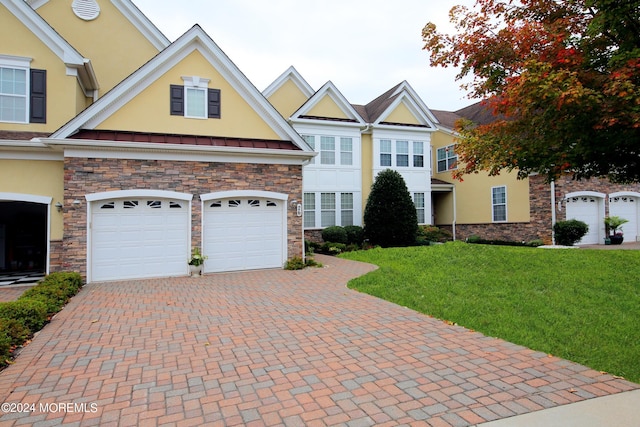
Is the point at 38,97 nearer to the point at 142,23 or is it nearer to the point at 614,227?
the point at 142,23

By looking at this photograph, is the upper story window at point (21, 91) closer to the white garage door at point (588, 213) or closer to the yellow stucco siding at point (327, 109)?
the yellow stucco siding at point (327, 109)

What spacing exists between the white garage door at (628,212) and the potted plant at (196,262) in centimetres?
2166

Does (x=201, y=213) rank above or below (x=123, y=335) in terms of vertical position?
above

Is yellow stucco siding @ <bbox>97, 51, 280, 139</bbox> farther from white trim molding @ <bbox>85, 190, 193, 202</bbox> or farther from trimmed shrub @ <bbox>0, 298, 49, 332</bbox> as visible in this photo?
trimmed shrub @ <bbox>0, 298, 49, 332</bbox>

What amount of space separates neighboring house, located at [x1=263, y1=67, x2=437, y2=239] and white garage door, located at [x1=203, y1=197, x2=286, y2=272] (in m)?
6.44

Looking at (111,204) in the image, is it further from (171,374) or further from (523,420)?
(523,420)

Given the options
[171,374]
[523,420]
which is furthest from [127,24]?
[523,420]

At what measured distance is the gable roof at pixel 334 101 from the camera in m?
19.5

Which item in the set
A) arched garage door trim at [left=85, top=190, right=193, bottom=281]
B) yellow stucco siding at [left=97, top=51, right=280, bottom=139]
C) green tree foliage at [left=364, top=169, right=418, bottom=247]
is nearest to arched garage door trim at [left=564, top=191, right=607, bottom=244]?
green tree foliage at [left=364, top=169, right=418, bottom=247]

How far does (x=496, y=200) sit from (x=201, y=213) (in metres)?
16.9

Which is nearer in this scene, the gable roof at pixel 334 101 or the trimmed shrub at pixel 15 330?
the trimmed shrub at pixel 15 330

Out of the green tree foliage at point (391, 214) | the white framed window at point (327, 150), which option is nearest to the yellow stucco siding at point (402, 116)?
the white framed window at point (327, 150)

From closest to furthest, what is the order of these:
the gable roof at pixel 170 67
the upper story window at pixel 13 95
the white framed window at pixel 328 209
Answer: the gable roof at pixel 170 67, the upper story window at pixel 13 95, the white framed window at pixel 328 209

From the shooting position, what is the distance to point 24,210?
15.2 meters
